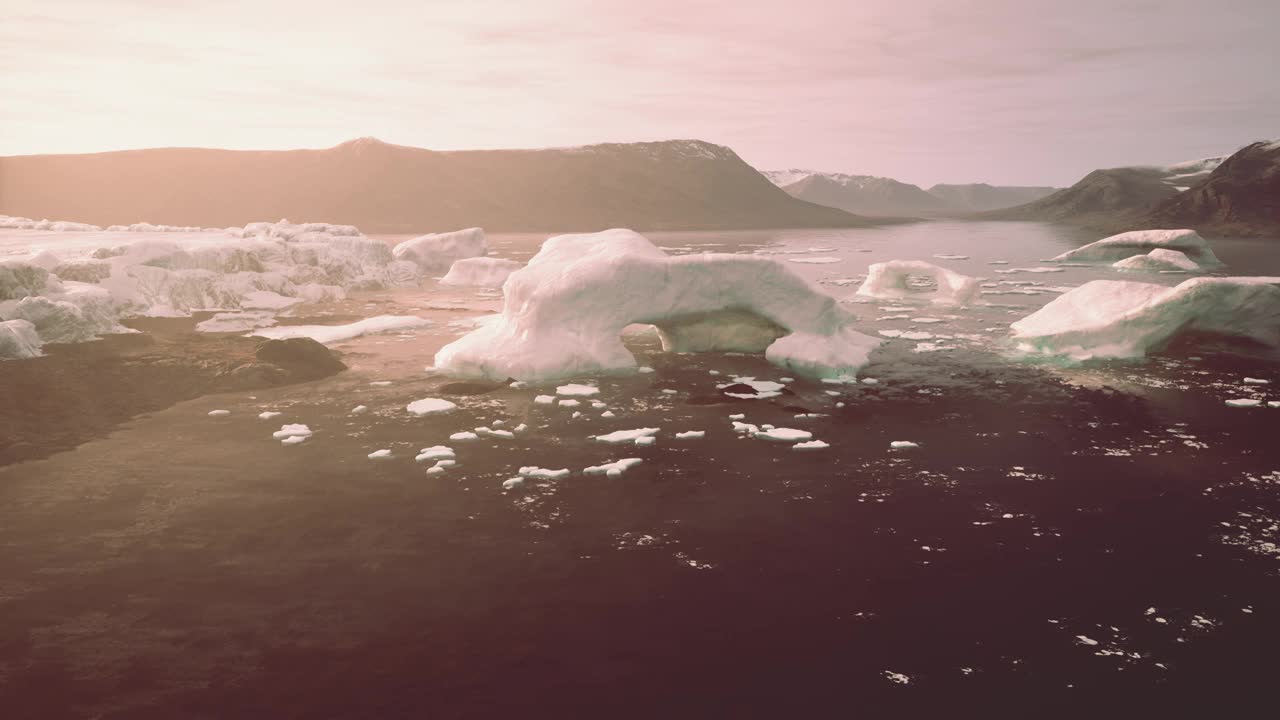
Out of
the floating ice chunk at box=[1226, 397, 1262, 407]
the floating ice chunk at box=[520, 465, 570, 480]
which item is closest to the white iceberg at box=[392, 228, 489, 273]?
the floating ice chunk at box=[520, 465, 570, 480]

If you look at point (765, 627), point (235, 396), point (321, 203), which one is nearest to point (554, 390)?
point (235, 396)

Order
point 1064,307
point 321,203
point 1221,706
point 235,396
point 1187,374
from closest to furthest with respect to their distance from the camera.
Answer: point 1221,706 < point 235,396 < point 1187,374 < point 1064,307 < point 321,203

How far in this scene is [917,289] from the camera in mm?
25984

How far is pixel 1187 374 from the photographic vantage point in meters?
13.0

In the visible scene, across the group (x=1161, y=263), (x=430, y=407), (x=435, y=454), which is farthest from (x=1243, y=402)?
(x=1161, y=263)

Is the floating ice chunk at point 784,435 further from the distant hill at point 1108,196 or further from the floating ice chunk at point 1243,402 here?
the distant hill at point 1108,196

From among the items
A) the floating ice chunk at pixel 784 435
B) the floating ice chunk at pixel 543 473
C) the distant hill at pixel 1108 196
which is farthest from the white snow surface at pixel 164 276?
the distant hill at pixel 1108 196

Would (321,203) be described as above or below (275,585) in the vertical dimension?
above

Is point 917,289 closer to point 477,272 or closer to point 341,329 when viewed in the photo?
point 477,272

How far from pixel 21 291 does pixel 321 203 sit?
98.9 m

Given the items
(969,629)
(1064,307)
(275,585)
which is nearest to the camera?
(969,629)

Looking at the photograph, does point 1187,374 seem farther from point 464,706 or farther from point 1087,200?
point 1087,200

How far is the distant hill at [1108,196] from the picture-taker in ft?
344

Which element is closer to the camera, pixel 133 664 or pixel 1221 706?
pixel 1221 706
